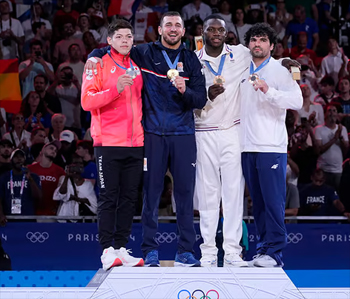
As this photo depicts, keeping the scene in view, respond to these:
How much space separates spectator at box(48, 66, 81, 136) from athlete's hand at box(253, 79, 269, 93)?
464cm

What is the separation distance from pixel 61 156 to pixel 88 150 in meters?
0.37

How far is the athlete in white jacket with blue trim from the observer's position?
5203mm

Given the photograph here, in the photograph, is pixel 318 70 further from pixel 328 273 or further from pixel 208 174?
pixel 208 174

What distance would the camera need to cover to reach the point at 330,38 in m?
10.6

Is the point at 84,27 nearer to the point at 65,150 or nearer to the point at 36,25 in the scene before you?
the point at 36,25

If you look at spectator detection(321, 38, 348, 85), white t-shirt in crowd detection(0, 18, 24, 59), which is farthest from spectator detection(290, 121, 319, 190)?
white t-shirt in crowd detection(0, 18, 24, 59)

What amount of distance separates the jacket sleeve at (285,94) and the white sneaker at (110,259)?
1.67 m

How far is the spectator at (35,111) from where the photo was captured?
9.22m

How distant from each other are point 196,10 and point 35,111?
327 centimetres

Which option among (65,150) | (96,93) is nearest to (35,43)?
(65,150)

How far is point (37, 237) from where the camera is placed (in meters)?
7.34

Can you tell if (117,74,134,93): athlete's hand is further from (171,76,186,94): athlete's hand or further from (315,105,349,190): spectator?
→ (315,105,349,190): spectator

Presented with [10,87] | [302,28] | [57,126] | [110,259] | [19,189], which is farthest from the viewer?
[302,28]

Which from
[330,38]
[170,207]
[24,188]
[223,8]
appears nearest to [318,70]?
[330,38]
